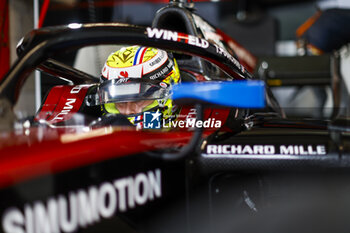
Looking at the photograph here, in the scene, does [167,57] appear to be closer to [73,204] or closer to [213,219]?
[213,219]

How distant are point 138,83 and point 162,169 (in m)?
0.41

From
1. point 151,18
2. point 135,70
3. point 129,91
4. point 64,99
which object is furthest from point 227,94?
point 151,18

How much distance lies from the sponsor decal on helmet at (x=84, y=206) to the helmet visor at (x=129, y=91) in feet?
1.33

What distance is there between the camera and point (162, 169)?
55 centimetres

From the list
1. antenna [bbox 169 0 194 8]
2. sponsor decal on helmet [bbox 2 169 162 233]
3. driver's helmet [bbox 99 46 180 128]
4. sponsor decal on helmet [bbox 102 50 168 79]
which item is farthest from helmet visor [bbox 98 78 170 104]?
antenna [bbox 169 0 194 8]

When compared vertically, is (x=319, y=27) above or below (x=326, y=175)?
above

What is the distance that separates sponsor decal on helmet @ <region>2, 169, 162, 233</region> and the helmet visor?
0.40 meters

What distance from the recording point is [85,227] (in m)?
0.43

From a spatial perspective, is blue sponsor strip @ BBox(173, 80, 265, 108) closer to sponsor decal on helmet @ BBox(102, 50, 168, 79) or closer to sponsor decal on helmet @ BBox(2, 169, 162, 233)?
sponsor decal on helmet @ BBox(2, 169, 162, 233)

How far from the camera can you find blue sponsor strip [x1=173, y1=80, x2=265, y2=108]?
491 mm

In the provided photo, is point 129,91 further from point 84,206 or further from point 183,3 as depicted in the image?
point 183,3

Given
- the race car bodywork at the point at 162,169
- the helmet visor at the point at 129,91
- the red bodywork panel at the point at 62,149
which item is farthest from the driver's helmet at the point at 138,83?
the red bodywork panel at the point at 62,149

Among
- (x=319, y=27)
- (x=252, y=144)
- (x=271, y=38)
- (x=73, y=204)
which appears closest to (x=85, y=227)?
(x=73, y=204)

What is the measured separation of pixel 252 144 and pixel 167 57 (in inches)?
20.7
